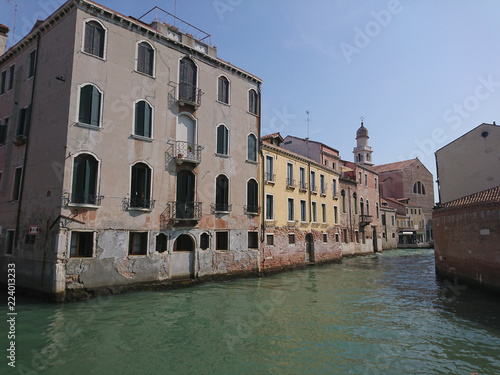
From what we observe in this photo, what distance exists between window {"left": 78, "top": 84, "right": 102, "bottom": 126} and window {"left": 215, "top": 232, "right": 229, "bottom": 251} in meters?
7.44

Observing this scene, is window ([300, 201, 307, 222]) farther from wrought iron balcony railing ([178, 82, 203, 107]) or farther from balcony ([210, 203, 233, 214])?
wrought iron balcony railing ([178, 82, 203, 107])

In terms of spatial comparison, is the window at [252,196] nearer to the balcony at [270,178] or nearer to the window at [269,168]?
the balcony at [270,178]

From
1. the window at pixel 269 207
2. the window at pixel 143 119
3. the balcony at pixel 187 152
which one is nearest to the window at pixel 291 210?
the window at pixel 269 207

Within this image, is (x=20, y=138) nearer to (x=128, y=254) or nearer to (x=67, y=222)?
(x=67, y=222)

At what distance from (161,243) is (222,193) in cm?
422

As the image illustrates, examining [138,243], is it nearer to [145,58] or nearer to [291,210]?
[145,58]

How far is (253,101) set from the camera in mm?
19469

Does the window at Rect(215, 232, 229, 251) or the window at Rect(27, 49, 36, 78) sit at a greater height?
the window at Rect(27, 49, 36, 78)

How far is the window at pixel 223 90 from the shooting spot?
17547mm

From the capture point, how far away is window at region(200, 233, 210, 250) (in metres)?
15.9

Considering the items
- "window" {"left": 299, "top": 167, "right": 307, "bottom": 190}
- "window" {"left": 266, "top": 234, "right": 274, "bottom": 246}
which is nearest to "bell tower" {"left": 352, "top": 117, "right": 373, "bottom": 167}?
"window" {"left": 299, "top": 167, "right": 307, "bottom": 190}

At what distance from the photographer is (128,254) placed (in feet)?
42.9

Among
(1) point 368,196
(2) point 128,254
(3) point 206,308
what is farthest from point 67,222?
(1) point 368,196

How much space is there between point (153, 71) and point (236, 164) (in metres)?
6.04
